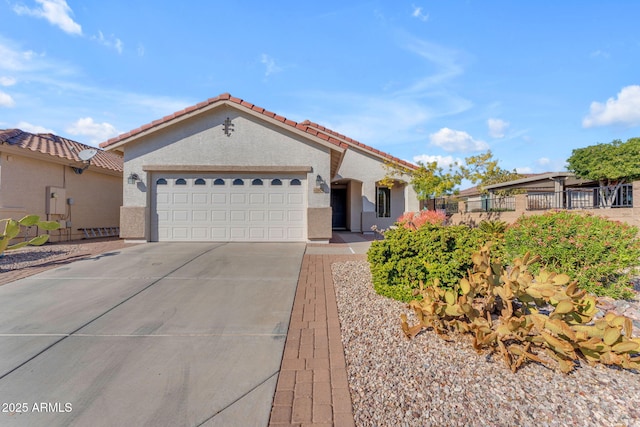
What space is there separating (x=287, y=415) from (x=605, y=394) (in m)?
2.67

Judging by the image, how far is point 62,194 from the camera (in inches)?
489

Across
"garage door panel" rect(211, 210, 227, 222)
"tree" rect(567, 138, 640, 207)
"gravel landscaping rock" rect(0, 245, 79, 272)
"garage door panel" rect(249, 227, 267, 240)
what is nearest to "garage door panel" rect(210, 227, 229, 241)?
"garage door panel" rect(211, 210, 227, 222)

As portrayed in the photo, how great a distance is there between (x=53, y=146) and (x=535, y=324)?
58.2 feet

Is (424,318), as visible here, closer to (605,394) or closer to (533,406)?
(533,406)

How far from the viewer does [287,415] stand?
8.04ft

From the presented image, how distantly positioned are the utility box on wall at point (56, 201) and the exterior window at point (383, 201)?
1458 centimetres

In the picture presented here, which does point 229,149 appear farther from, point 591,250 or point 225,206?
point 591,250

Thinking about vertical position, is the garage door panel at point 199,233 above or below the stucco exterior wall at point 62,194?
below

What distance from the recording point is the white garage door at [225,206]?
37.0ft

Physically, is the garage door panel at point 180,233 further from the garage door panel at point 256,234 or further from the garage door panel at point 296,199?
the garage door panel at point 296,199

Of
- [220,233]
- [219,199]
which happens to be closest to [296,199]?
[219,199]

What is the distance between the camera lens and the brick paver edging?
244 cm

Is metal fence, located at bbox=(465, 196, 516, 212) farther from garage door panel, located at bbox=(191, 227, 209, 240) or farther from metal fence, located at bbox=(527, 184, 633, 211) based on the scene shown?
garage door panel, located at bbox=(191, 227, 209, 240)

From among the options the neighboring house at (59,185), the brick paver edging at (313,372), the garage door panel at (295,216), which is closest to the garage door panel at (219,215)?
the garage door panel at (295,216)
